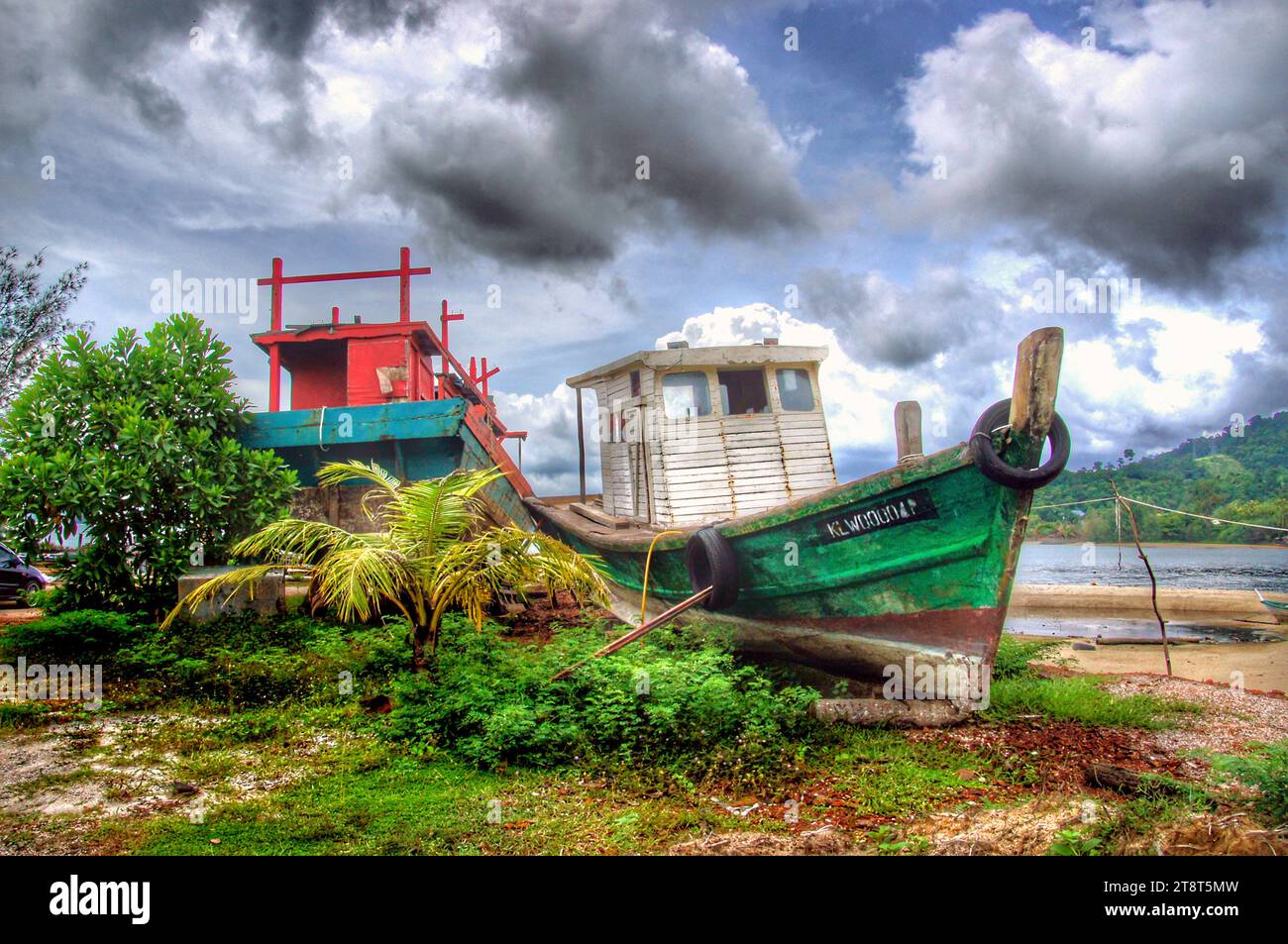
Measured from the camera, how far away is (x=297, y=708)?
20.1 feet

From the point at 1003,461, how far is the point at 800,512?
192 centimetres

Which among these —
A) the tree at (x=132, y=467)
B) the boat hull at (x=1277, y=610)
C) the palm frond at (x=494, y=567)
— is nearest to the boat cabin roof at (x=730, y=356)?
the palm frond at (x=494, y=567)

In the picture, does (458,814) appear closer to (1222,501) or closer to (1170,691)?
(1170,691)

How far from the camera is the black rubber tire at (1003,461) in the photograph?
18.9 ft

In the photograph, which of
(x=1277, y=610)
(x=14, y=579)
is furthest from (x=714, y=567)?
(x=1277, y=610)

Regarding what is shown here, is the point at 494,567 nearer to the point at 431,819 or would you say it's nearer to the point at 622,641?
the point at 622,641

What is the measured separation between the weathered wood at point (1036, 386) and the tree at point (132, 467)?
26.2 feet

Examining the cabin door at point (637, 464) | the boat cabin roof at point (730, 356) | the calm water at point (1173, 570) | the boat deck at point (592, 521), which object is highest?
the boat cabin roof at point (730, 356)

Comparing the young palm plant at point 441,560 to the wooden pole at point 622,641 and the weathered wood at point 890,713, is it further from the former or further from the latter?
the weathered wood at point 890,713

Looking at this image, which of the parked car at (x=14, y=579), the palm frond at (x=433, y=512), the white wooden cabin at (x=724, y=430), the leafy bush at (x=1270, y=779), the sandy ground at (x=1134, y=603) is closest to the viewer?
the leafy bush at (x=1270, y=779)

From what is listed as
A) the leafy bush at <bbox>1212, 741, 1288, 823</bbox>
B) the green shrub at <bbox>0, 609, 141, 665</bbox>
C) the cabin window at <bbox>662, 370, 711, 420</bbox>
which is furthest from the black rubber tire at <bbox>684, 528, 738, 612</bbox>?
the green shrub at <bbox>0, 609, 141, 665</bbox>

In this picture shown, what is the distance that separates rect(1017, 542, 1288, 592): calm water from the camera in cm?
3120

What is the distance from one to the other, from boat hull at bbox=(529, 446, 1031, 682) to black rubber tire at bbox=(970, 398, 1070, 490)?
185 millimetres
